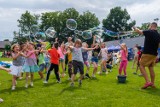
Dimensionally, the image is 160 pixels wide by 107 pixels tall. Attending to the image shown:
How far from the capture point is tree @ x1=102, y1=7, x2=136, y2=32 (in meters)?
100

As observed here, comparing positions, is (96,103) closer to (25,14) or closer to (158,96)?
(158,96)

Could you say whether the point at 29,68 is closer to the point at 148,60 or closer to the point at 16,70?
the point at 16,70

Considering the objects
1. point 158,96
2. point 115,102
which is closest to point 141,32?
point 158,96

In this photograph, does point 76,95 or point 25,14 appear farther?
point 25,14

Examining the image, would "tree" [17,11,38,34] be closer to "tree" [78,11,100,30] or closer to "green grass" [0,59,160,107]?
"tree" [78,11,100,30]

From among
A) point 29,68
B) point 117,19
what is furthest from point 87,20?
point 29,68

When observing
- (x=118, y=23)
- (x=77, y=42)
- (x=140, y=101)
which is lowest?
(x=140, y=101)

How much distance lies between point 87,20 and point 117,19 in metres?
12.9

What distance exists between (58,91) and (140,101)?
10.9ft

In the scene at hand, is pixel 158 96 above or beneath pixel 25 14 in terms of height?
beneath

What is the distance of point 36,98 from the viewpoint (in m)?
9.37

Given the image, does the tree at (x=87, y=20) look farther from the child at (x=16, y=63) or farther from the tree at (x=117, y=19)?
the child at (x=16, y=63)

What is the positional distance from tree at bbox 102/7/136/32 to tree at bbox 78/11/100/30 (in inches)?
Answer: 247

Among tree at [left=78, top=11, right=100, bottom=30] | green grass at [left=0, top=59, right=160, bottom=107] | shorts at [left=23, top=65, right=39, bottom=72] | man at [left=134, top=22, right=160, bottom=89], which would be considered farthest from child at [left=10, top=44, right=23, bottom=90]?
tree at [left=78, top=11, right=100, bottom=30]
